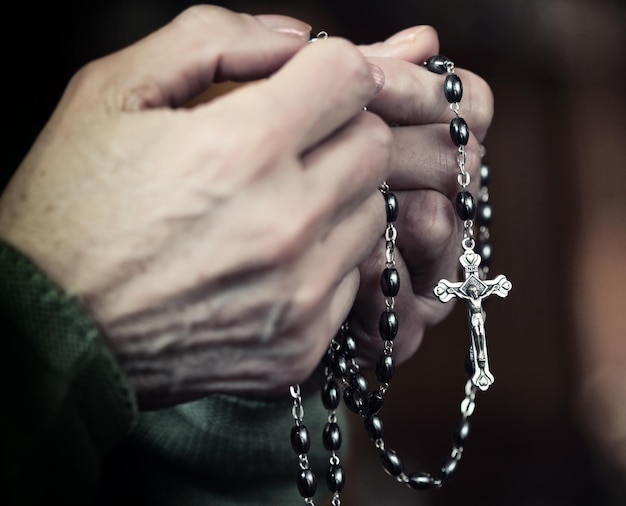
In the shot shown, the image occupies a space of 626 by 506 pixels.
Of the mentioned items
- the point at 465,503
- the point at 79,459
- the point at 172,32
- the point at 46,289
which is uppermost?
the point at 172,32

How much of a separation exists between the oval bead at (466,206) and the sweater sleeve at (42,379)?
0.40 m

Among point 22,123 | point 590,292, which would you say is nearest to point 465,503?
point 590,292

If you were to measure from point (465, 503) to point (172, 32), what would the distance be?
2049 mm

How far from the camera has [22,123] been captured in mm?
872

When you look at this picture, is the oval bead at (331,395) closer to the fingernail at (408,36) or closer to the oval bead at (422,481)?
the oval bead at (422,481)

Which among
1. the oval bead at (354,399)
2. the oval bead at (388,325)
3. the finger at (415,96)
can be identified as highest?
the finger at (415,96)

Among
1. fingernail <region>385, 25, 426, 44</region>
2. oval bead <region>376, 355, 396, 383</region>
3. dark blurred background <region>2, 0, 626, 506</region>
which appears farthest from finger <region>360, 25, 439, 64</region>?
dark blurred background <region>2, 0, 626, 506</region>

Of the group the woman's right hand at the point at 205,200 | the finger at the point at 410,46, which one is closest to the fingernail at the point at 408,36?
the finger at the point at 410,46

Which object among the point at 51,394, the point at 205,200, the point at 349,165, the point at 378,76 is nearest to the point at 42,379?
the point at 51,394

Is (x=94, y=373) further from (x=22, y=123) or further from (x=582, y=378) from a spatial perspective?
(x=582, y=378)

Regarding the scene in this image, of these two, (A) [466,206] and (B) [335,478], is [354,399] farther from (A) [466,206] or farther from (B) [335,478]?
(A) [466,206]

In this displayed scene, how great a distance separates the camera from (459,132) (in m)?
0.77

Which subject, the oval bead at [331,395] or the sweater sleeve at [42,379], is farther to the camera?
the oval bead at [331,395]

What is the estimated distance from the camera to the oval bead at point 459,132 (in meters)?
0.76
